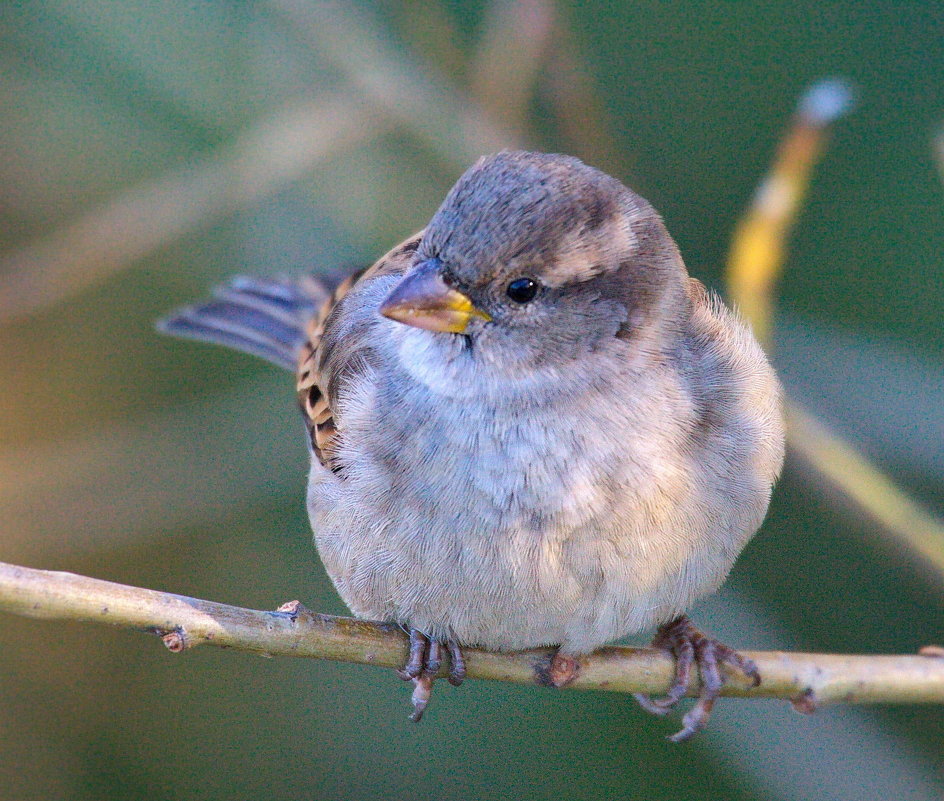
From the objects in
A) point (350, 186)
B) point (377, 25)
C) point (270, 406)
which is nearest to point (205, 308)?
point (270, 406)

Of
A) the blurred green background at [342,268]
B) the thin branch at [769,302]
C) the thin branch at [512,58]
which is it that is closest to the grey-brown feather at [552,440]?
the thin branch at [769,302]

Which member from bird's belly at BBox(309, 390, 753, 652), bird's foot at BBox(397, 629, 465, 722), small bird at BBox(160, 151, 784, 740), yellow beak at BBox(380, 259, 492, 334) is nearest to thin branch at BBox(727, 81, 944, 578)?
small bird at BBox(160, 151, 784, 740)

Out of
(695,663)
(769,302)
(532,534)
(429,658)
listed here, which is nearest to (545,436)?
(532,534)

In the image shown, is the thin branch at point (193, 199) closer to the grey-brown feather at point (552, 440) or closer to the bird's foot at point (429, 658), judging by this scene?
the grey-brown feather at point (552, 440)

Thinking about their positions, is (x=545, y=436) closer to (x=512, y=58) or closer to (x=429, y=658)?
(x=429, y=658)

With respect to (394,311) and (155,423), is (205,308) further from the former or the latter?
(394,311)

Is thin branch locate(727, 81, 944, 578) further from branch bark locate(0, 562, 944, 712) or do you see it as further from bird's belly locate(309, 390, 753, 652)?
bird's belly locate(309, 390, 753, 652)

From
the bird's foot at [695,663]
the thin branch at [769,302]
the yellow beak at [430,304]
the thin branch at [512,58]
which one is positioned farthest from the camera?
the thin branch at [512,58]

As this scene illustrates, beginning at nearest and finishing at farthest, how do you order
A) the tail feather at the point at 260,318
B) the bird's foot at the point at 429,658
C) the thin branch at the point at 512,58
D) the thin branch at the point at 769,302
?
1. the bird's foot at the point at 429,658
2. the thin branch at the point at 769,302
3. the tail feather at the point at 260,318
4. the thin branch at the point at 512,58
